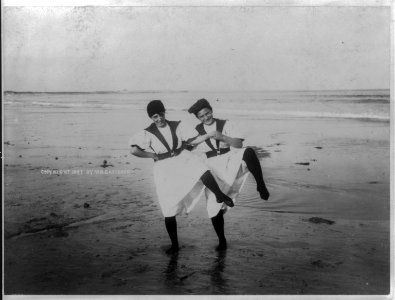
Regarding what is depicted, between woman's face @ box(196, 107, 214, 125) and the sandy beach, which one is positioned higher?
woman's face @ box(196, 107, 214, 125)

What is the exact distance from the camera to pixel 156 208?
10.5 feet

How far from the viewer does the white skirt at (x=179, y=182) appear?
10.2 feet

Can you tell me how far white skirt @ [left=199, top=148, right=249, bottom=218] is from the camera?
3125 millimetres

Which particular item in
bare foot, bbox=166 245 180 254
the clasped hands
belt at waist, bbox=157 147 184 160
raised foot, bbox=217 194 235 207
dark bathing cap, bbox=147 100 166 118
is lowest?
bare foot, bbox=166 245 180 254

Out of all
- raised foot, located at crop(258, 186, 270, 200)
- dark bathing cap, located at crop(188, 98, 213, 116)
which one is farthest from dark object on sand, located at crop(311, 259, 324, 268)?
dark bathing cap, located at crop(188, 98, 213, 116)

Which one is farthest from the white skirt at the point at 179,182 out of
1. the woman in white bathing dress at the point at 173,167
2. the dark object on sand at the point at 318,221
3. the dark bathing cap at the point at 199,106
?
the dark object on sand at the point at 318,221

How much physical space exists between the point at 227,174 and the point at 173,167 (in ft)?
1.35

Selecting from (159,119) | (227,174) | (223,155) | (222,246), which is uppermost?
(159,119)

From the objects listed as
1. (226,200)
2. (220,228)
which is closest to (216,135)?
(226,200)

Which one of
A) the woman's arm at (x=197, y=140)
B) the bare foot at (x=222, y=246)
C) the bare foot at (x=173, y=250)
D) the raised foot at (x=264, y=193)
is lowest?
the bare foot at (x=173, y=250)

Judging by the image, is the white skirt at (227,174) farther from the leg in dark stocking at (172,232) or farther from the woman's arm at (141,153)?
the woman's arm at (141,153)

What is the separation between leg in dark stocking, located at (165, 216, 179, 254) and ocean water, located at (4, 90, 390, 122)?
85 centimetres

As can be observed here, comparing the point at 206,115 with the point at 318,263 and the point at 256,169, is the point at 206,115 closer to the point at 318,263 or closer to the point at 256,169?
the point at 256,169

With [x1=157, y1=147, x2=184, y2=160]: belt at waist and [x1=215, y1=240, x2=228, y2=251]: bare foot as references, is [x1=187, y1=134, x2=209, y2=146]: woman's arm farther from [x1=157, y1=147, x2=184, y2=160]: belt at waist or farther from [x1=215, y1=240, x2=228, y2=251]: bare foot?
[x1=215, y1=240, x2=228, y2=251]: bare foot
